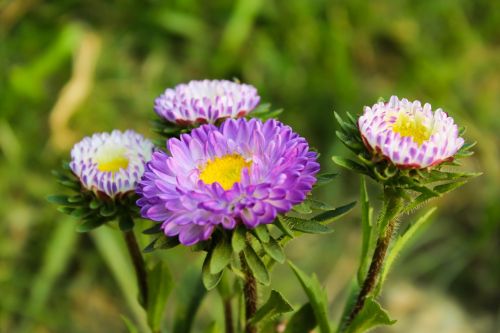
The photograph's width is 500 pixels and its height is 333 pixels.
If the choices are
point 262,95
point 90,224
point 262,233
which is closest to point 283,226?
point 262,233

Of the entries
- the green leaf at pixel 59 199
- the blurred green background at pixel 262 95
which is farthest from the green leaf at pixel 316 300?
the blurred green background at pixel 262 95

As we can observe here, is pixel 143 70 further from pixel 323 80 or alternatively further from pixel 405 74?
pixel 405 74

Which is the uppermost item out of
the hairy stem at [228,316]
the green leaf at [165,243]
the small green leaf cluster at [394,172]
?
the small green leaf cluster at [394,172]

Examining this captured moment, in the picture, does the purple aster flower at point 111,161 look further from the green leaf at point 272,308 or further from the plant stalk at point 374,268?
the plant stalk at point 374,268

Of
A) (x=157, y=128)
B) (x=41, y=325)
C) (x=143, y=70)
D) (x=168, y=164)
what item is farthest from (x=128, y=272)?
(x=168, y=164)

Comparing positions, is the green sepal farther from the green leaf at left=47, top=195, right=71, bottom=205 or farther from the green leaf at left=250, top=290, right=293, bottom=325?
the green leaf at left=47, top=195, right=71, bottom=205

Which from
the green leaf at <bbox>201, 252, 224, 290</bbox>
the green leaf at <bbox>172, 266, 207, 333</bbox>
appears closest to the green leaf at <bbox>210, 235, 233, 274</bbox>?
the green leaf at <bbox>201, 252, 224, 290</bbox>
